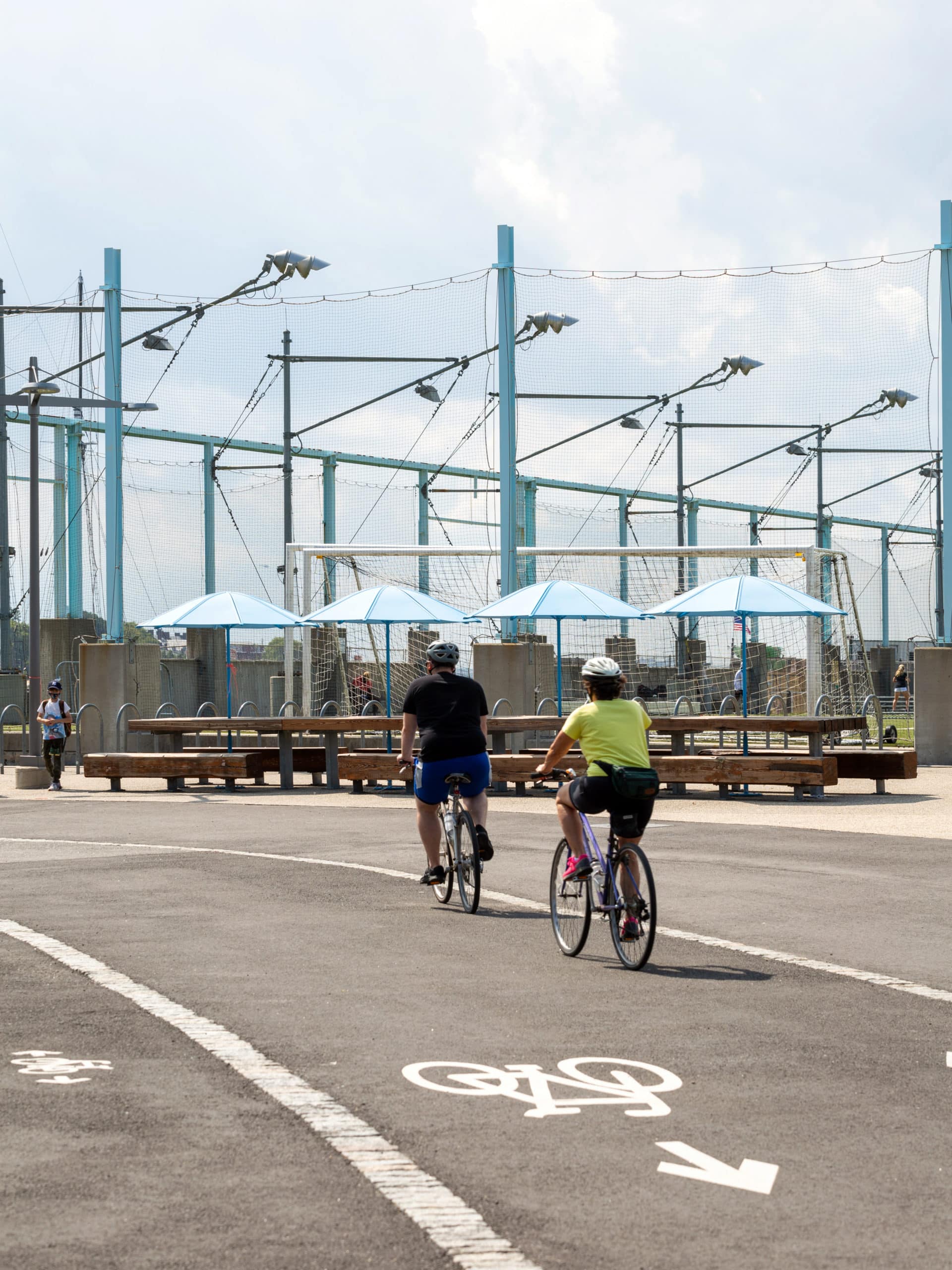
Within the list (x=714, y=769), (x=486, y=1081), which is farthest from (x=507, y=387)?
(x=486, y=1081)

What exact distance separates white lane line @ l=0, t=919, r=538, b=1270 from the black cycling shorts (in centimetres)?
234

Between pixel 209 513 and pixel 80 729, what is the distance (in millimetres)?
16361

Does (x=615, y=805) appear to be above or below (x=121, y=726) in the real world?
below

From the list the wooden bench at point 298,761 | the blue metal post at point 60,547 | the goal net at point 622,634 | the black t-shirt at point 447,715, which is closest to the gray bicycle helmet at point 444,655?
the black t-shirt at point 447,715

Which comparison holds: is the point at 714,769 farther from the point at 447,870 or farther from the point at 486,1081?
the point at 486,1081

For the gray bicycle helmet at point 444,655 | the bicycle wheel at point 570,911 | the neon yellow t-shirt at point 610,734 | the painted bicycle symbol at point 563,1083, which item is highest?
the gray bicycle helmet at point 444,655

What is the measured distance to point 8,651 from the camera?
3831 cm

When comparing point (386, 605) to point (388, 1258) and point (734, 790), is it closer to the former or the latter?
point (734, 790)

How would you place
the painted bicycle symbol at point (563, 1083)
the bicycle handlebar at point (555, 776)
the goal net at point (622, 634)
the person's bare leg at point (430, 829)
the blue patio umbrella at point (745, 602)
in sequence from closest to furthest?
1. the painted bicycle symbol at point (563, 1083)
2. the bicycle handlebar at point (555, 776)
3. the person's bare leg at point (430, 829)
4. the blue patio umbrella at point (745, 602)
5. the goal net at point (622, 634)

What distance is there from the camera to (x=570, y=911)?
8.79 m

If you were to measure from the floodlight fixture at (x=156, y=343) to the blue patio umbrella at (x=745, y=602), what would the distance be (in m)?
11.8

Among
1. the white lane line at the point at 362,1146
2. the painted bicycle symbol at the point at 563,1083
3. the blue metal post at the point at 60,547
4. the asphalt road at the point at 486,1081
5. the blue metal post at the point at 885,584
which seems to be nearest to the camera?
the white lane line at the point at 362,1146

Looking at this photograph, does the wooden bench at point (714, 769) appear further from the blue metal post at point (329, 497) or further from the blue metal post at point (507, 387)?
the blue metal post at point (329, 497)

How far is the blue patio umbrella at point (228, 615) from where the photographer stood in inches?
987
